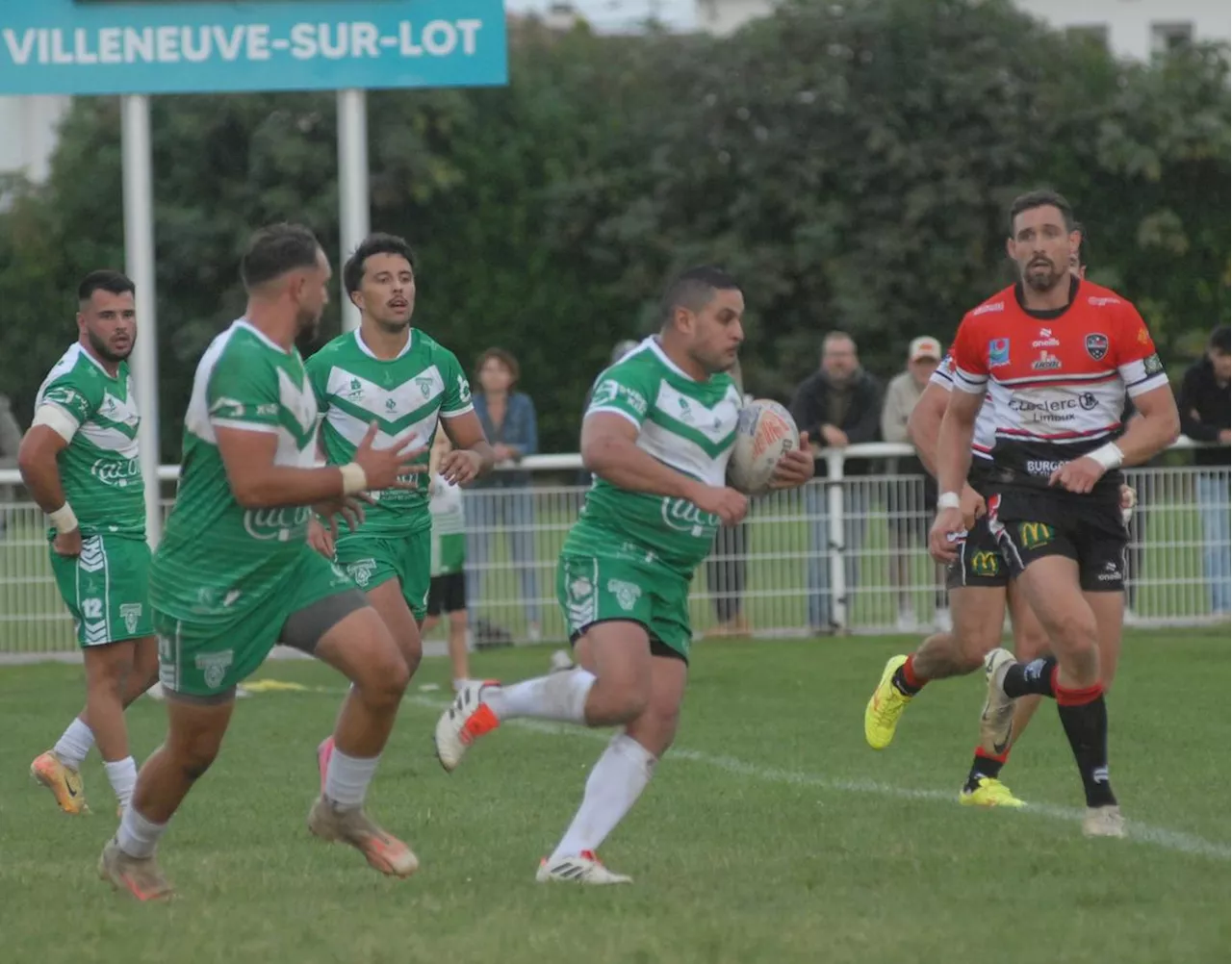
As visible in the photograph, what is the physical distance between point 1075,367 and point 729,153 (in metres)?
33.4

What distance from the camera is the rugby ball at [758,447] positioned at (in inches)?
300

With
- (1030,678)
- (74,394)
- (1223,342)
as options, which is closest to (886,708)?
(1030,678)

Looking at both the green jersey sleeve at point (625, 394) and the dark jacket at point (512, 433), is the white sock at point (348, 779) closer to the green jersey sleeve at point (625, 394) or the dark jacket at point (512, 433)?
the green jersey sleeve at point (625, 394)

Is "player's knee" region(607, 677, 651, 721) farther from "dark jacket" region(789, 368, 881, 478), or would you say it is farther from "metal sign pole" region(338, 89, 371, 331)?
"dark jacket" region(789, 368, 881, 478)

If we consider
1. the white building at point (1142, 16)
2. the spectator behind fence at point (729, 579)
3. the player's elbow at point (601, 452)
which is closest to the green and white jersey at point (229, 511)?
the player's elbow at point (601, 452)

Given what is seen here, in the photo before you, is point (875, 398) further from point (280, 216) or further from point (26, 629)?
point (280, 216)

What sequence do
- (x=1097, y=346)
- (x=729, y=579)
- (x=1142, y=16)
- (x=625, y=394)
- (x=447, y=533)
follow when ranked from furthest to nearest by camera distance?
1. (x=1142, y=16)
2. (x=729, y=579)
3. (x=447, y=533)
4. (x=1097, y=346)
5. (x=625, y=394)

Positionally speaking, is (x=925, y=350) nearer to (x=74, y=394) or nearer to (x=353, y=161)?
(x=353, y=161)

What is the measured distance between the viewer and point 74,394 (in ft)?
30.9

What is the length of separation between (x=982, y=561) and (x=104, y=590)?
3637mm

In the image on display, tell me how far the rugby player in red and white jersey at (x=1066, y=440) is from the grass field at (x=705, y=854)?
60cm

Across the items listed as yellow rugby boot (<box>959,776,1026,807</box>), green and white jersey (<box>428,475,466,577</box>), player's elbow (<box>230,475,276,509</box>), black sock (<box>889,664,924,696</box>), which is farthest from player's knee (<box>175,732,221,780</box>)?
green and white jersey (<box>428,475,466,577</box>)

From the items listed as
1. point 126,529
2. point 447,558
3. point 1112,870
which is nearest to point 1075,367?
point 1112,870

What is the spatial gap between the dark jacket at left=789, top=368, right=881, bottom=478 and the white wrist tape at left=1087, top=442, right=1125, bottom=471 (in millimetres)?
9480
